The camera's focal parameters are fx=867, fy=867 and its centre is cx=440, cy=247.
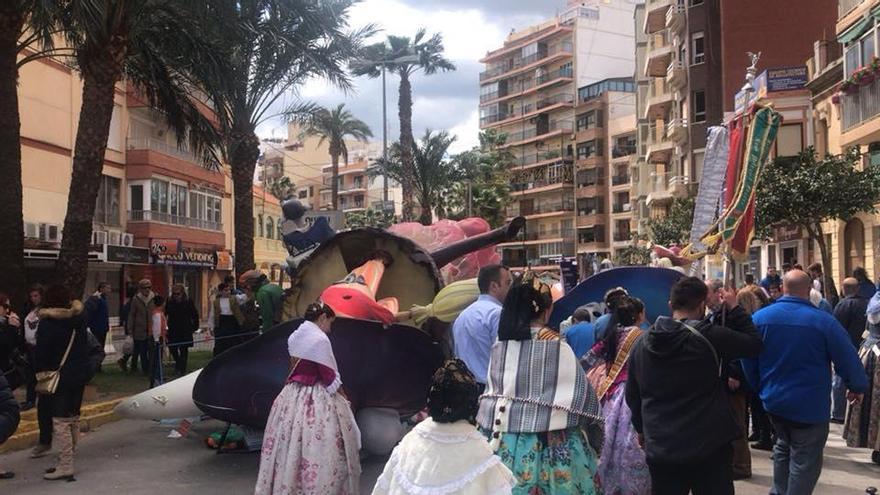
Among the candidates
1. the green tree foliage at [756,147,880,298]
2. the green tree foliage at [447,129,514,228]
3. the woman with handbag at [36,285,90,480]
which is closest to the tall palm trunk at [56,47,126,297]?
the woman with handbag at [36,285,90,480]

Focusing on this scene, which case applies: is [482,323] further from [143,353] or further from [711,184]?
[143,353]

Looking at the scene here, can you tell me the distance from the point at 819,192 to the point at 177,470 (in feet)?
62.8

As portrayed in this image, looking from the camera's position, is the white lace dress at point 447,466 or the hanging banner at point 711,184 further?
the hanging banner at point 711,184

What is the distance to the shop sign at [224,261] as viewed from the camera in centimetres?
4383

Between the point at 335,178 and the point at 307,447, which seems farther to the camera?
the point at 335,178

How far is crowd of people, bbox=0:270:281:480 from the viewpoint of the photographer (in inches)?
327

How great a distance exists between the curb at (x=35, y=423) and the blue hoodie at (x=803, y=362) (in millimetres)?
7561

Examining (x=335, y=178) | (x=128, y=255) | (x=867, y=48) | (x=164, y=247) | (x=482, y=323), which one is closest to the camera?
(x=482, y=323)

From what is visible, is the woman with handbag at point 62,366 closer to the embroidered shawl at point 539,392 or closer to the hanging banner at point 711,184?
the embroidered shawl at point 539,392

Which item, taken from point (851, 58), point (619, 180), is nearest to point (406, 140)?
point (851, 58)

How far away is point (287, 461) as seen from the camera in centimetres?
627

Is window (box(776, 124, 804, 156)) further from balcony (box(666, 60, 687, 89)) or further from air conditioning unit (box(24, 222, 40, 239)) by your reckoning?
air conditioning unit (box(24, 222, 40, 239))

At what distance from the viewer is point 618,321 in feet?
20.1

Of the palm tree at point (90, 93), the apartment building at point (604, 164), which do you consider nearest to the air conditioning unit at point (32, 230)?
the palm tree at point (90, 93)
